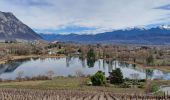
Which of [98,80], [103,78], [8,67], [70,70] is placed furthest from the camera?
[8,67]

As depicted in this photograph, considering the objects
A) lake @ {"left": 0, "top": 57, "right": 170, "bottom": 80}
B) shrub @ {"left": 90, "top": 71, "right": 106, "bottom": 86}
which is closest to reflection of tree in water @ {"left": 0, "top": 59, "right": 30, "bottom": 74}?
lake @ {"left": 0, "top": 57, "right": 170, "bottom": 80}

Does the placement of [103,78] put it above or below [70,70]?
above

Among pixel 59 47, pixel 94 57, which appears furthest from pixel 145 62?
pixel 59 47

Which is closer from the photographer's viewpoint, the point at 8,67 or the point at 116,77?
the point at 116,77

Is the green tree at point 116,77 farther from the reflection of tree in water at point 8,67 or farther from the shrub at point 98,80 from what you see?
the reflection of tree in water at point 8,67

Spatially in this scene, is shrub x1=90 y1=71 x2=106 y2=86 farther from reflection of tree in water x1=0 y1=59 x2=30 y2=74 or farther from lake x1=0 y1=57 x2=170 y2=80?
reflection of tree in water x1=0 y1=59 x2=30 y2=74

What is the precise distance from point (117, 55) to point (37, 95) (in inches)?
4178

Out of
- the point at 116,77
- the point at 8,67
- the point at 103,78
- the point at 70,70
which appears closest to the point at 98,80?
the point at 103,78

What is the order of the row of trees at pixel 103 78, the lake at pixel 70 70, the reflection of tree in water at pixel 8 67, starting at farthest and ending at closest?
the reflection of tree in water at pixel 8 67 < the lake at pixel 70 70 < the row of trees at pixel 103 78

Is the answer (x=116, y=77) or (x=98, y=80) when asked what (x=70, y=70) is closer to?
(x=116, y=77)

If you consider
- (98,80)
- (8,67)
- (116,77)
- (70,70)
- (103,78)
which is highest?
(103,78)

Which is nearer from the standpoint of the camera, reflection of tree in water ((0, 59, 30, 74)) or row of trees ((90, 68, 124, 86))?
row of trees ((90, 68, 124, 86))

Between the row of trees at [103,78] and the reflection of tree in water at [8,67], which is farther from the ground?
the row of trees at [103,78]

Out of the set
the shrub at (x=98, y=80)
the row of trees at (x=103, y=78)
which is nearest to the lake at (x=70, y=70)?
the row of trees at (x=103, y=78)
